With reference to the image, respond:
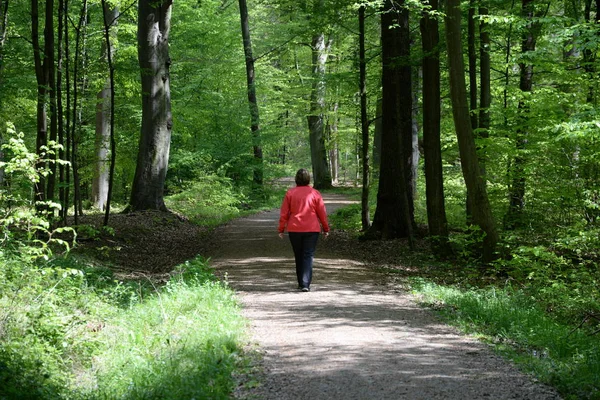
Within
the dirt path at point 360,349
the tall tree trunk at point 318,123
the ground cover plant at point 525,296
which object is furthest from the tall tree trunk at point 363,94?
the tall tree trunk at point 318,123

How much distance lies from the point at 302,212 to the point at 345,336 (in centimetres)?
310

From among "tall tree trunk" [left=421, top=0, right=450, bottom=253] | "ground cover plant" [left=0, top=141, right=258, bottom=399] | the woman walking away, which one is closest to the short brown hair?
the woman walking away

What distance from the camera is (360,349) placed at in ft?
19.7

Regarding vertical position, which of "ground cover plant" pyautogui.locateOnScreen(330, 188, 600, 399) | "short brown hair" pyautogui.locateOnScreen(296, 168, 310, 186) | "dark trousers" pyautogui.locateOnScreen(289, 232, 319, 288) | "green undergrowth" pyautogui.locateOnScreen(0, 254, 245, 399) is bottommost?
"ground cover plant" pyautogui.locateOnScreen(330, 188, 600, 399)

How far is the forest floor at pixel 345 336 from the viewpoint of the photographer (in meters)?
4.92

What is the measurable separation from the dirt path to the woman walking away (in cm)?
45

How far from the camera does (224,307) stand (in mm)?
7410

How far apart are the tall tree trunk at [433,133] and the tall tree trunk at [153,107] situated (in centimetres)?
891

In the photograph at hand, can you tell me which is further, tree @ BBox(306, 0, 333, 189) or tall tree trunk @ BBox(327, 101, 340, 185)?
tall tree trunk @ BBox(327, 101, 340, 185)

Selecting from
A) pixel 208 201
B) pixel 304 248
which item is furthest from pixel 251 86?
pixel 304 248

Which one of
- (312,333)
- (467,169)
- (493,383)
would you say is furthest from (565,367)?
(467,169)

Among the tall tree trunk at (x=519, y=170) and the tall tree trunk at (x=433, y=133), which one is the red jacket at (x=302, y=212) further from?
the tall tree trunk at (x=519, y=170)

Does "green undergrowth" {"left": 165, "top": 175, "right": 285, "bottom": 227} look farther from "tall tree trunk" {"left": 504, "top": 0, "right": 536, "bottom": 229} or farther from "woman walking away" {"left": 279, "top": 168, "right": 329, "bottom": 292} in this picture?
"woman walking away" {"left": 279, "top": 168, "right": 329, "bottom": 292}

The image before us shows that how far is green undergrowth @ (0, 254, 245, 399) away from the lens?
15.4ft
